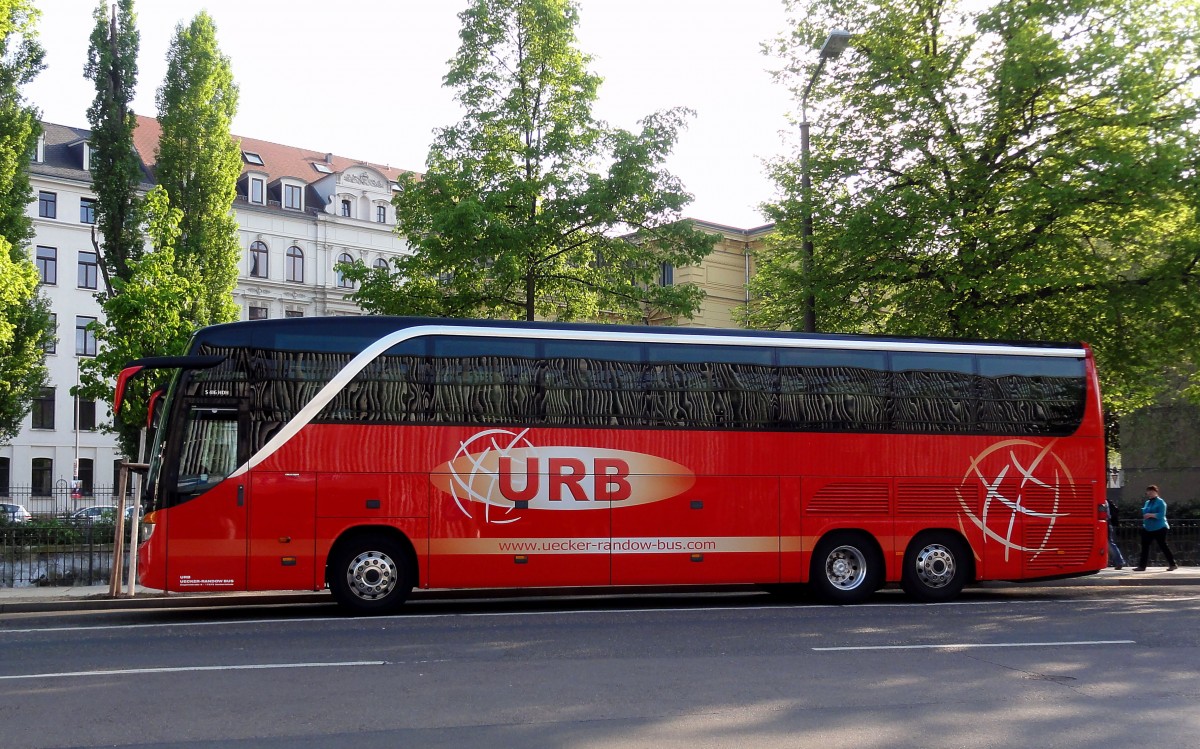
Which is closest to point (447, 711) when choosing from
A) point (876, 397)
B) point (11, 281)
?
point (876, 397)

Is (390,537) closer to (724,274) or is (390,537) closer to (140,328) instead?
(140,328)

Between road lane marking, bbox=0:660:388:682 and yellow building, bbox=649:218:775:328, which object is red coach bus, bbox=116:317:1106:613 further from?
yellow building, bbox=649:218:775:328

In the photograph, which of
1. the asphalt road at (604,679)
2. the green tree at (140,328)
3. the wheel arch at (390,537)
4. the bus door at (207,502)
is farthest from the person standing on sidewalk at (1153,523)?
the green tree at (140,328)

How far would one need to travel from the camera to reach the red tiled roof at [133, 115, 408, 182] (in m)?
64.2

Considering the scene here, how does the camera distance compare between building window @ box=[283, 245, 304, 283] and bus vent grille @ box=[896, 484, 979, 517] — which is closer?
bus vent grille @ box=[896, 484, 979, 517]

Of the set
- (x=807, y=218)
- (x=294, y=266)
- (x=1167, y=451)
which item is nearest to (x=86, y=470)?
(x=294, y=266)

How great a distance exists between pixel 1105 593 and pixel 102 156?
37158 mm

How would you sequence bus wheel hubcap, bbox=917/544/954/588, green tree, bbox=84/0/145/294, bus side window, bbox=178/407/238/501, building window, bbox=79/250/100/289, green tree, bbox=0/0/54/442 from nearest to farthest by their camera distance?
bus side window, bbox=178/407/238/501 → bus wheel hubcap, bbox=917/544/954/588 → green tree, bbox=0/0/54/442 → green tree, bbox=84/0/145/294 → building window, bbox=79/250/100/289

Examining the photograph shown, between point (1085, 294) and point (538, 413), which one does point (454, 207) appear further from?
point (1085, 294)

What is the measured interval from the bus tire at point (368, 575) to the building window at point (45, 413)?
1963 inches

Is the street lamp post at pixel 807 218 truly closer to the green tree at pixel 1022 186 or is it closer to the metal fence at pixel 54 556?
the green tree at pixel 1022 186

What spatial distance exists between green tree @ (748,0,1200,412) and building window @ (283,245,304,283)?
44.8 m

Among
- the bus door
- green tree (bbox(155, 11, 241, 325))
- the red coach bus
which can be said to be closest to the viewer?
the bus door

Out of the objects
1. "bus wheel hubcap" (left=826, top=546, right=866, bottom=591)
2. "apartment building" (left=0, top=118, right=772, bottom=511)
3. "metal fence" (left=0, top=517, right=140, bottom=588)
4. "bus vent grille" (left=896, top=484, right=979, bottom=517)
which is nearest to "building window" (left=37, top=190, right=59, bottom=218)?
"apartment building" (left=0, top=118, right=772, bottom=511)
